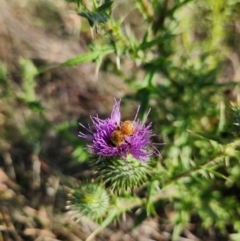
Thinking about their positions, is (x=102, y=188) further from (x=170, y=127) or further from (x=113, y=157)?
(x=170, y=127)

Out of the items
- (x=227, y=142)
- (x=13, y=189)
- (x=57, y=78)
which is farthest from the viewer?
(x=57, y=78)

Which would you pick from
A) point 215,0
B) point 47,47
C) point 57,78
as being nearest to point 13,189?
point 57,78

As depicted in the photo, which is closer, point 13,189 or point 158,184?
point 158,184

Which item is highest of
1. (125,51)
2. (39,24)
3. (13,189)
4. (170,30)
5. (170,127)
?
(39,24)

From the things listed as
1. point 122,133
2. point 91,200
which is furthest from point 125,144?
point 91,200

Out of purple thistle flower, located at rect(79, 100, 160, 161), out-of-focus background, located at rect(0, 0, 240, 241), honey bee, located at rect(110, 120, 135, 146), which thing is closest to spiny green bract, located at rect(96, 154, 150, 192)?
purple thistle flower, located at rect(79, 100, 160, 161)

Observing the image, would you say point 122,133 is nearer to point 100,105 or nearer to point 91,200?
point 91,200
